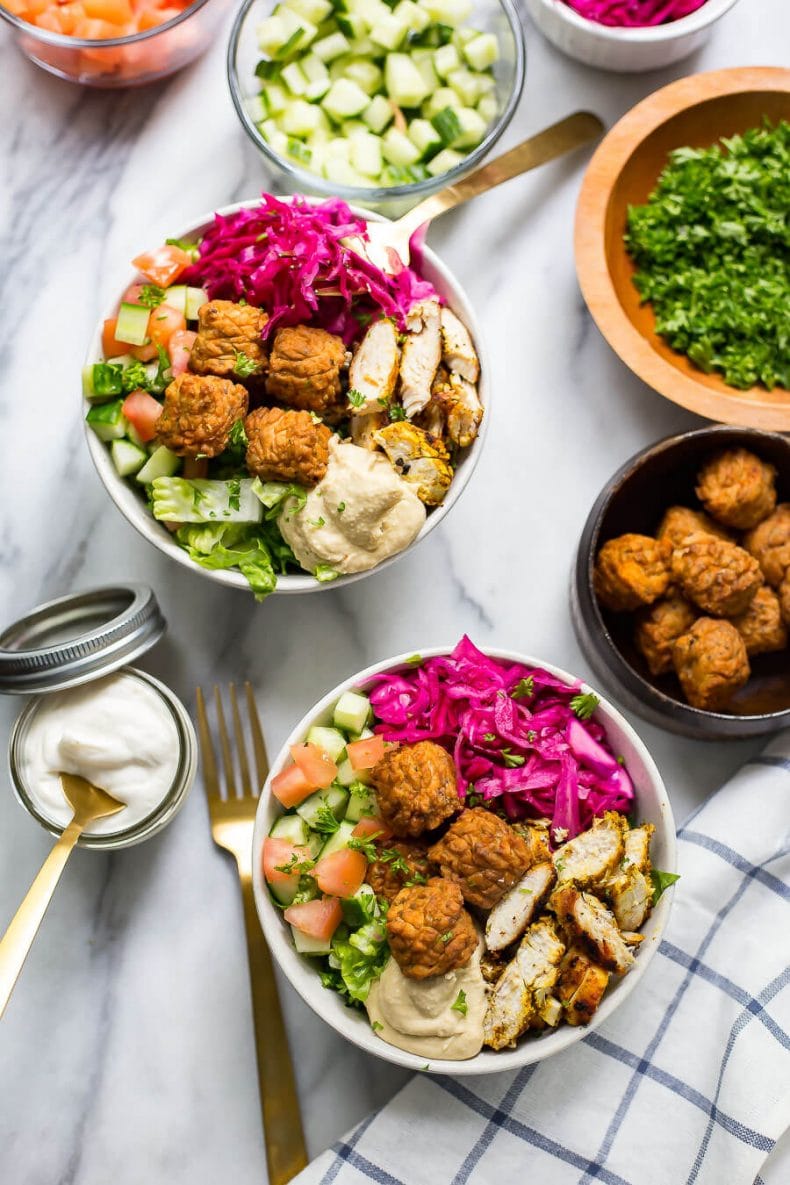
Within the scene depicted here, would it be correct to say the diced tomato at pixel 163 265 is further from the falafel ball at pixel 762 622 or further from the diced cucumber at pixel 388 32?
the falafel ball at pixel 762 622

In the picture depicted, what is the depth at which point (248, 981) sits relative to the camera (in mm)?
2893

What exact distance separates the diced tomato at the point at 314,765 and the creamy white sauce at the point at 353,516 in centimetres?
38

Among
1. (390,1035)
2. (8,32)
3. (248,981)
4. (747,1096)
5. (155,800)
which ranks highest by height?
(8,32)

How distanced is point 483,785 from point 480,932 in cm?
30

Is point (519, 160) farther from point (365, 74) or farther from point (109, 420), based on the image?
point (109, 420)

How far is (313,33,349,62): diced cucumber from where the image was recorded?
299cm

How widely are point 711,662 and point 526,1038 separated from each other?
0.92m

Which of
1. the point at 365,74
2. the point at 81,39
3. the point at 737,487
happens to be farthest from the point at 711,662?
the point at 81,39

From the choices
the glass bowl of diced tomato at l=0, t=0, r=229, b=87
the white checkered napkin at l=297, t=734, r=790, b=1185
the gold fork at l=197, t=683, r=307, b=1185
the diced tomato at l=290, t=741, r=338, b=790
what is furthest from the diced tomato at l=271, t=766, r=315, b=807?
the glass bowl of diced tomato at l=0, t=0, r=229, b=87

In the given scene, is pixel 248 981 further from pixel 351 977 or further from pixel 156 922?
pixel 351 977

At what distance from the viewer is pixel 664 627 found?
280 centimetres

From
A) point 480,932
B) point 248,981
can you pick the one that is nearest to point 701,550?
point 480,932

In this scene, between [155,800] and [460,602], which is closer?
[155,800]

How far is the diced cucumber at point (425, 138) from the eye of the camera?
2.98m
